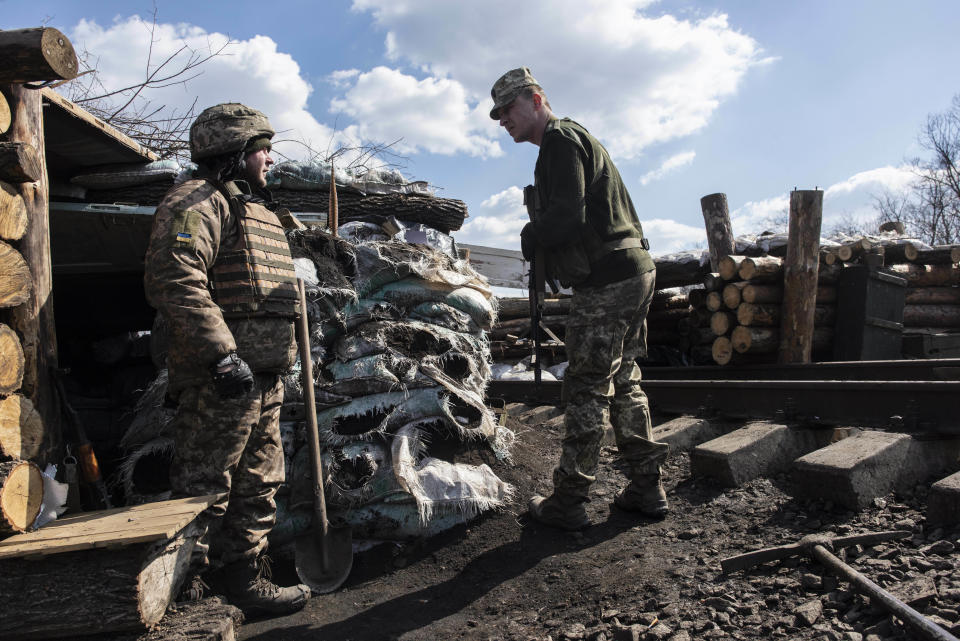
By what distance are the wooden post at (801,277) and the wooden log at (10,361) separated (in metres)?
6.32

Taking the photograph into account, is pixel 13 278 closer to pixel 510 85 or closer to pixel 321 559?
pixel 321 559

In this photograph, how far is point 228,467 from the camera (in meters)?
2.54

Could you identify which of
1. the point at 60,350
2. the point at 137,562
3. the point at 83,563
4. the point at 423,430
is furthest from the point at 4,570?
the point at 60,350

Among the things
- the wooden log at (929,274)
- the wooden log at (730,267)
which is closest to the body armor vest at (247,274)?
the wooden log at (730,267)

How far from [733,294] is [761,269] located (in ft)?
1.25

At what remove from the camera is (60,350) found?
5.31 metres

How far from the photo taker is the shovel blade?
2.90 metres

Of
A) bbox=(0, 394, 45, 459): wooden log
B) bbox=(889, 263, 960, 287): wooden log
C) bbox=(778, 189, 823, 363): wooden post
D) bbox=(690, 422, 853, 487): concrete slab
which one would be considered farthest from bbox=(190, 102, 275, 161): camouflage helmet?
bbox=(889, 263, 960, 287): wooden log

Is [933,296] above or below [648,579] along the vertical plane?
above

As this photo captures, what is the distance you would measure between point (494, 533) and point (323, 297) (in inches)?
71.2

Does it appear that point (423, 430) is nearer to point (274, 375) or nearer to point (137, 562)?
point (274, 375)

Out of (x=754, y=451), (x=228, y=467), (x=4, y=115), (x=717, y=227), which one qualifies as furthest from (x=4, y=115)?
(x=717, y=227)

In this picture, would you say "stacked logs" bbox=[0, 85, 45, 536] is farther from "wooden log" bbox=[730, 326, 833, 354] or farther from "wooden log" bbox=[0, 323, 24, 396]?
"wooden log" bbox=[730, 326, 833, 354]

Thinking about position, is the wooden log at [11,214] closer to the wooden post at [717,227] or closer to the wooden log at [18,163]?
the wooden log at [18,163]
